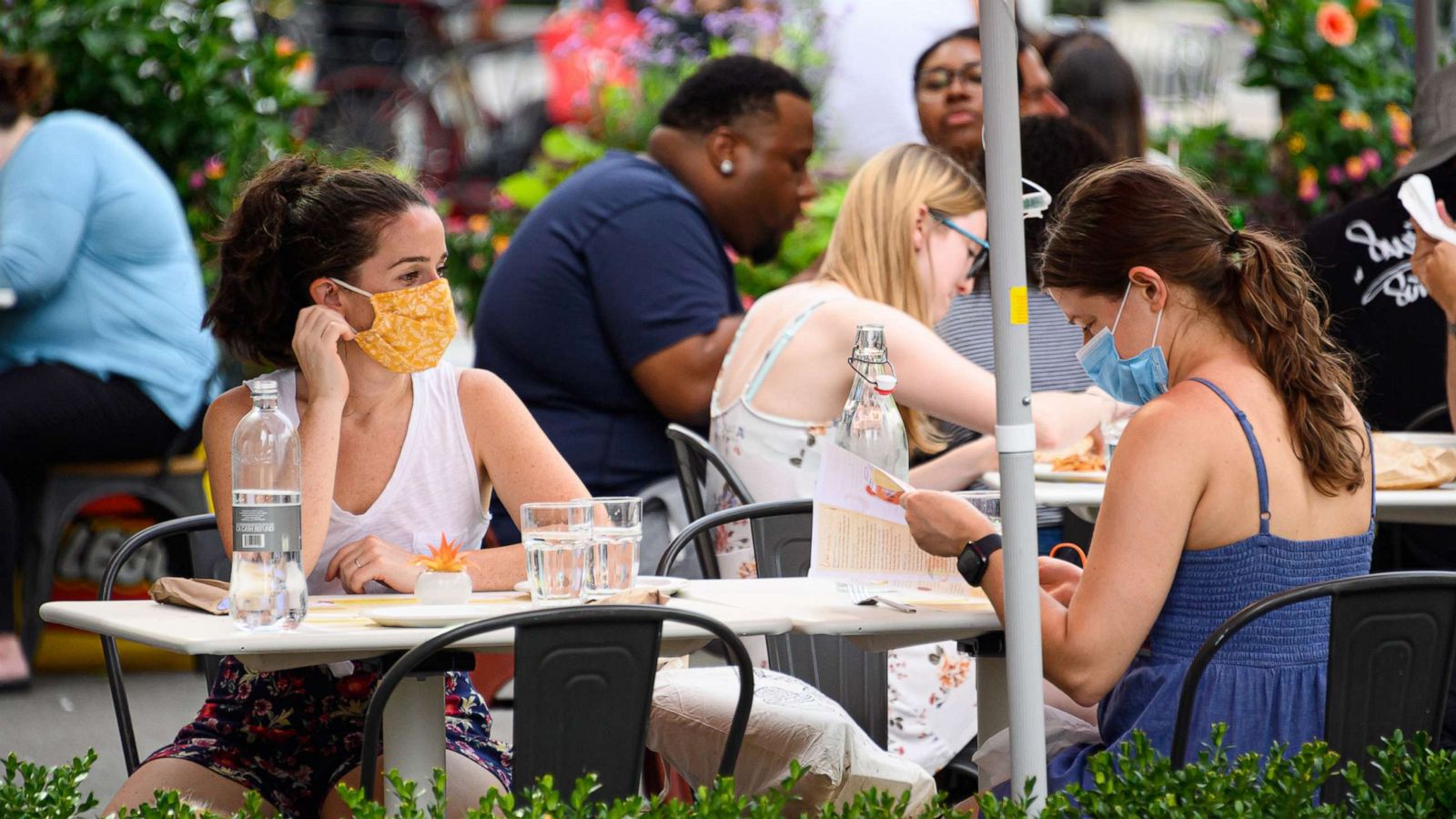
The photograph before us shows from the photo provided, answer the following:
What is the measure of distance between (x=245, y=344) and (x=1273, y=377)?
1.63 m

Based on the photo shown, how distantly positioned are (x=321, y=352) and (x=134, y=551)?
0.55 meters

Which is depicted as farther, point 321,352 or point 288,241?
point 288,241

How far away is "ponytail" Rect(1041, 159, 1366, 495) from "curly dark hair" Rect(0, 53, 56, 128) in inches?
159

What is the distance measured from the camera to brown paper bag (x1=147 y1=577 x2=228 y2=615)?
247 cm

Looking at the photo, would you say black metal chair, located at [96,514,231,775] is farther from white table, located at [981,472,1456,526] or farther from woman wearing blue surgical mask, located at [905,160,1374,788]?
white table, located at [981,472,1456,526]

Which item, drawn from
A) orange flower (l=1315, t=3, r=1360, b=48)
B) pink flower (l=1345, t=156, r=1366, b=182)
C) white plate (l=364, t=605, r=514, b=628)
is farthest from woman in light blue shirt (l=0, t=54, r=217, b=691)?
orange flower (l=1315, t=3, r=1360, b=48)

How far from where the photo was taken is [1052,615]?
7.84ft

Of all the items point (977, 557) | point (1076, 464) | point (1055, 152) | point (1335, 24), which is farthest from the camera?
point (1335, 24)

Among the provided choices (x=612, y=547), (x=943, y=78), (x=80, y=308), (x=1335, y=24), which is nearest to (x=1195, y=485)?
(x=612, y=547)

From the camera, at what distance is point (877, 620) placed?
2.40 m

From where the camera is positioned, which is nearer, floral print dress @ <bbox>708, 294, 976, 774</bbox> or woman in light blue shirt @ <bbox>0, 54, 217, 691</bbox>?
floral print dress @ <bbox>708, 294, 976, 774</bbox>

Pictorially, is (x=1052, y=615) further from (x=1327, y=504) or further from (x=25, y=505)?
(x=25, y=505)

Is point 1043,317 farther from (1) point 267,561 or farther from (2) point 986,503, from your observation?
(1) point 267,561

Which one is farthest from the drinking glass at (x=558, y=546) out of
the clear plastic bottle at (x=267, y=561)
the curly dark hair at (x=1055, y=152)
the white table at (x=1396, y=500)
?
the curly dark hair at (x=1055, y=152)
